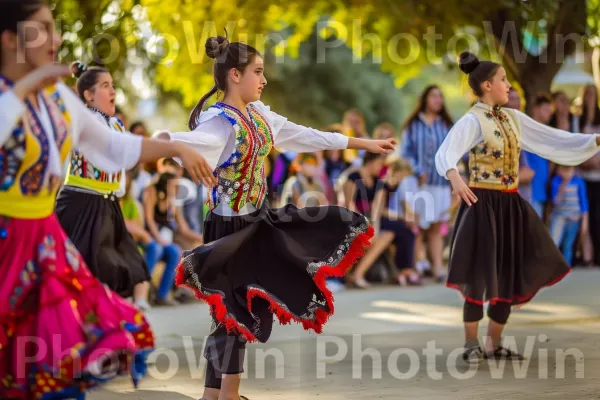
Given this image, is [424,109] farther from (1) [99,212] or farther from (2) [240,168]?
(2) [240,168]

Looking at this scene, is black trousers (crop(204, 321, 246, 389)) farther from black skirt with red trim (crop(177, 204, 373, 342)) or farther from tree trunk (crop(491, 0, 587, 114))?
tree trunk (crop(491, 0, 587, 114))

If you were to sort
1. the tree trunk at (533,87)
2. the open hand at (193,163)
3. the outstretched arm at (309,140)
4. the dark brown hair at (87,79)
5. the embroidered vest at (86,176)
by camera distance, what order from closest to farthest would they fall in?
the open hand at (193,163) < the outstretched arm at (309,140) < the embroidered vest at (86,176) < the dark brown hair at (87,79) < the tree trunk at (533,87)

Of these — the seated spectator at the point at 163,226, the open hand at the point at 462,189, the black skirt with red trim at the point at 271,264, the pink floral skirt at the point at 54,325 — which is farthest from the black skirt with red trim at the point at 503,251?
the seated spectator at the point at 163,226

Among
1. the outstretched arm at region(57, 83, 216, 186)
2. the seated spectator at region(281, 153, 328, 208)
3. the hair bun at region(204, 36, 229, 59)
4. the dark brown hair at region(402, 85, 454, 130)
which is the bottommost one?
the outstretched arm at region(57, 83, 216, 186)

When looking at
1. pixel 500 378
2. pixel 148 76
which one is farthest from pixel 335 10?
pixel 500 378

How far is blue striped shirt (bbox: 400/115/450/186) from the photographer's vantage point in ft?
38.4

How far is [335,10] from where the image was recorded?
1425 centimetres

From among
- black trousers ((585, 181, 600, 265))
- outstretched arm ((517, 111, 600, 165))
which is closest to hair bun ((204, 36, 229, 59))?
outstretched arm ((517, 111, 600, 165))

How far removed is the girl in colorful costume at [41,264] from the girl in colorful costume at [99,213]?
95.1 inches

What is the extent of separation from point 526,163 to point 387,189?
1593mm

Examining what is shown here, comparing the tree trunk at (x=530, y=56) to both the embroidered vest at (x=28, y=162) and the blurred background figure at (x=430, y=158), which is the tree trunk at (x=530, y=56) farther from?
the embroidered vest at (x=28, y=162)

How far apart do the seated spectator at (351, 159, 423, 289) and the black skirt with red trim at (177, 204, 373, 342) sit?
6.33 m

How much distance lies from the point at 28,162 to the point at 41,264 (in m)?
0.38

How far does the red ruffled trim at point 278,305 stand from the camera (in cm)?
516
